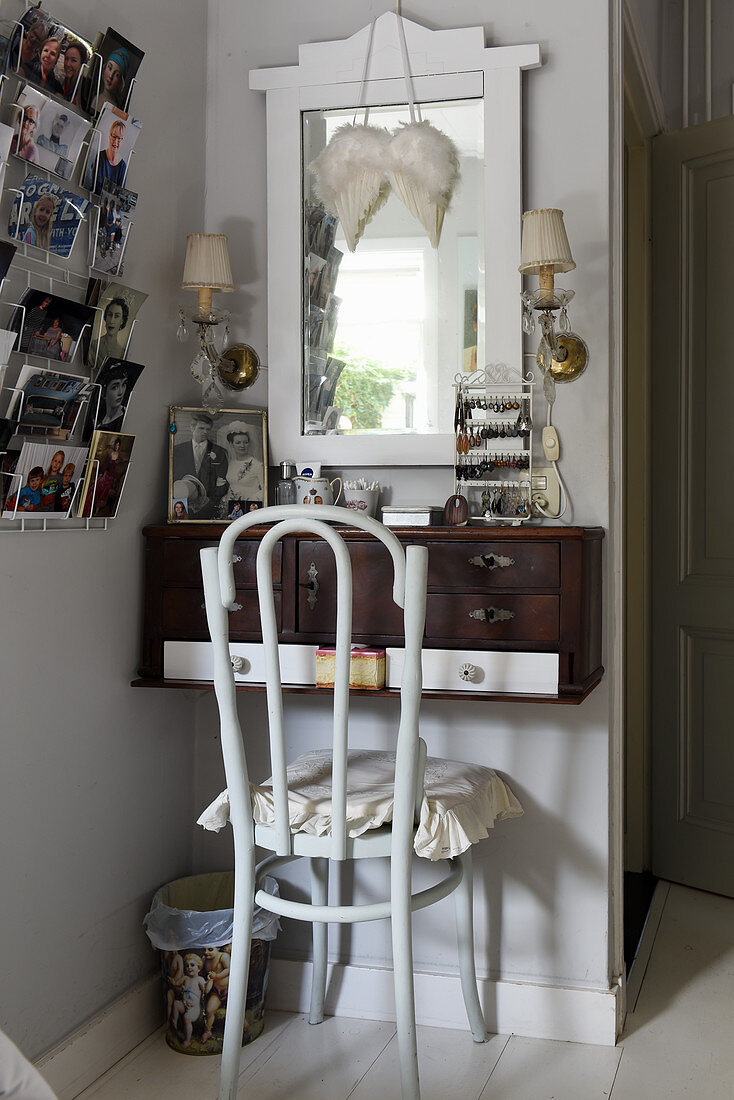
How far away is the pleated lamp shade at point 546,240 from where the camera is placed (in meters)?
2.00

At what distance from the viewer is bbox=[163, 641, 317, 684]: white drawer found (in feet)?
6.73

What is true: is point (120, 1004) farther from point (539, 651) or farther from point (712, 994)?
point (712, 994)

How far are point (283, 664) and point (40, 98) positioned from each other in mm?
1123

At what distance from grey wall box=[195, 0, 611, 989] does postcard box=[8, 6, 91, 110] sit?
67 cm

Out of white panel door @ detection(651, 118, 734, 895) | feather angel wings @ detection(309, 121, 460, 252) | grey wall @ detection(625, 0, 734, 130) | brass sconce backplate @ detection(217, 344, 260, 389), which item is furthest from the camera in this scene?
grey wall @ detection(625, 0, 734, 130)

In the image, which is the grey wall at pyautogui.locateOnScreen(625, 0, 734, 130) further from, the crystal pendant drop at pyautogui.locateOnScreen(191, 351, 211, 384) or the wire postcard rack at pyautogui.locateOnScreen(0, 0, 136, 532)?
the wire postcard rack at pyautogui.locateOnScreen(0, 0, 136, 532)

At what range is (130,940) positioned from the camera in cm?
215

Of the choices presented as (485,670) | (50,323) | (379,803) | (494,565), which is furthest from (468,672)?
(50,323)

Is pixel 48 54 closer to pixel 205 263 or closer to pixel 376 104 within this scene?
pixel 205 263

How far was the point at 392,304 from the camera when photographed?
2262 millimetres

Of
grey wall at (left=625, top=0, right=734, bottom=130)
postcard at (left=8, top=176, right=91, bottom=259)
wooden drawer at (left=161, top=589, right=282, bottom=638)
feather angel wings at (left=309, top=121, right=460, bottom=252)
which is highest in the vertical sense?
grey wall at (left=625, top=0, right=734, bottom=130)

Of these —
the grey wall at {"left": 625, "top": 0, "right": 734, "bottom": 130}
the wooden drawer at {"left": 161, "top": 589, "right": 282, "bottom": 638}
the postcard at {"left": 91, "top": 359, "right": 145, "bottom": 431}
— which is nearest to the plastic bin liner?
the wooden drawer at {"left": 161, "top": 589, "right": 282, "bottom": 638}

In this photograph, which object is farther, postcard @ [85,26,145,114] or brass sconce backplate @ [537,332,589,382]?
brass sconce backplate @ [537,332,589,382]

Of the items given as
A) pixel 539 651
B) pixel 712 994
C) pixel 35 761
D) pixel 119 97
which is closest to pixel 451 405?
pixel 539 651
